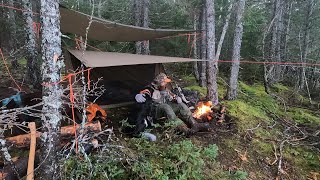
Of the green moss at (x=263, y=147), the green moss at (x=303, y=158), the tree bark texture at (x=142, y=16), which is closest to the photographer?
the green moss at (x=303, y=158)

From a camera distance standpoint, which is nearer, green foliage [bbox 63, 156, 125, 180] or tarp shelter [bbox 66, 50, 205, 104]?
green foliage [bbox 63, 156, 125, 180]

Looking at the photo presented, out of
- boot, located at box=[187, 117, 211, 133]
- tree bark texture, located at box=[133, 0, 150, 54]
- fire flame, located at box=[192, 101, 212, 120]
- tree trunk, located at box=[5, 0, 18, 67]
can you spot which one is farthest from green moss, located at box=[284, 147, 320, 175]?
tree trunk, located at box=[5, 0, 18, 67]

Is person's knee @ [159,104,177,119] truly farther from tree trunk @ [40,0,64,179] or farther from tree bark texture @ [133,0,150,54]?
tree bark texture @ [133,0,150,54]

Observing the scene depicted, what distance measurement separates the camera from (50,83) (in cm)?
211

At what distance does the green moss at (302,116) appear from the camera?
17.5 ft

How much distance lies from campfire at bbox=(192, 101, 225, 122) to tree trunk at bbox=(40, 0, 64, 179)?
8.59ft

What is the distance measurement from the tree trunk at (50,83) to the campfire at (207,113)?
8.59ft

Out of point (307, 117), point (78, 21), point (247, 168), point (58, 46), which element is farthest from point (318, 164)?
point (78, 21)

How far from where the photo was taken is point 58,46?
2.13 m

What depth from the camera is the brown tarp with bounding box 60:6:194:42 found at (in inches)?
163

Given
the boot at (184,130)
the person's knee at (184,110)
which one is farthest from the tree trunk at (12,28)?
the boot at (184,130)

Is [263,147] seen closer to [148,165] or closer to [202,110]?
[202,110]

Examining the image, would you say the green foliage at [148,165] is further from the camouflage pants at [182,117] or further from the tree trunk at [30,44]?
the tree trunk at [30,44]

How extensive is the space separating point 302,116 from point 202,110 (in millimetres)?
2543
